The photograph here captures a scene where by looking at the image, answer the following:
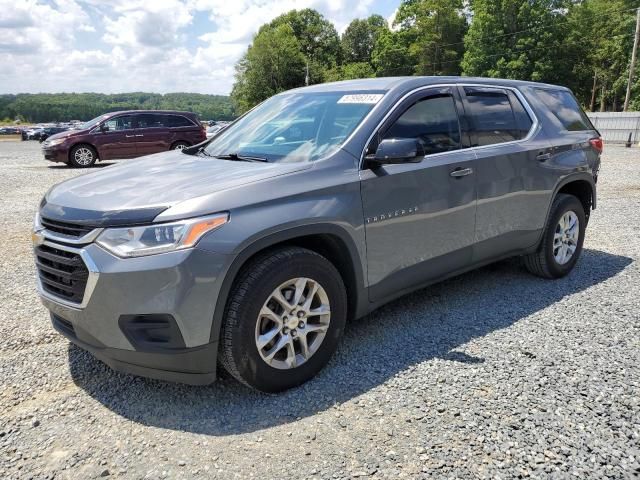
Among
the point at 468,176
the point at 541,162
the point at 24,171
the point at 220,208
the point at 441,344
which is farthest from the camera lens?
the point at 24,171

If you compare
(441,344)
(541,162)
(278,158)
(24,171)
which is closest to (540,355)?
(441,344)

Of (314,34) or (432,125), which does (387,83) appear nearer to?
(432,125)

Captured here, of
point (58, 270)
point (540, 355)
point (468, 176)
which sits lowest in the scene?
point (540, 355)

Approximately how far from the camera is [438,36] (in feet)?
201

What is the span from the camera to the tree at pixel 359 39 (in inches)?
3260

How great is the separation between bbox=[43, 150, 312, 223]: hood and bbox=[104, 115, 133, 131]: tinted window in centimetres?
1344

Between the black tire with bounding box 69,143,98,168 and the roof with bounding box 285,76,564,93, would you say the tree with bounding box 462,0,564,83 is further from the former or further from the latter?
the roof with bounding box 285,76,564,93

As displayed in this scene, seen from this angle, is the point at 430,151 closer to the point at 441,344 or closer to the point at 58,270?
the point at 441,344

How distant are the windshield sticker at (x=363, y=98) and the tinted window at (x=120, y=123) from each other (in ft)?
45.1

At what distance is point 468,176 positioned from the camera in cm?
373

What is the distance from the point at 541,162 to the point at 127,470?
3.86m

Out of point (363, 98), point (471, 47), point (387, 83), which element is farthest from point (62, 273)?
point (471, 47)

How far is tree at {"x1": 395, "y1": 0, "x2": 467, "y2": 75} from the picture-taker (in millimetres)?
60781

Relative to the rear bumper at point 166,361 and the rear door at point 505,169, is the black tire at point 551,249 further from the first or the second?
the rear bumper at point 166,361
